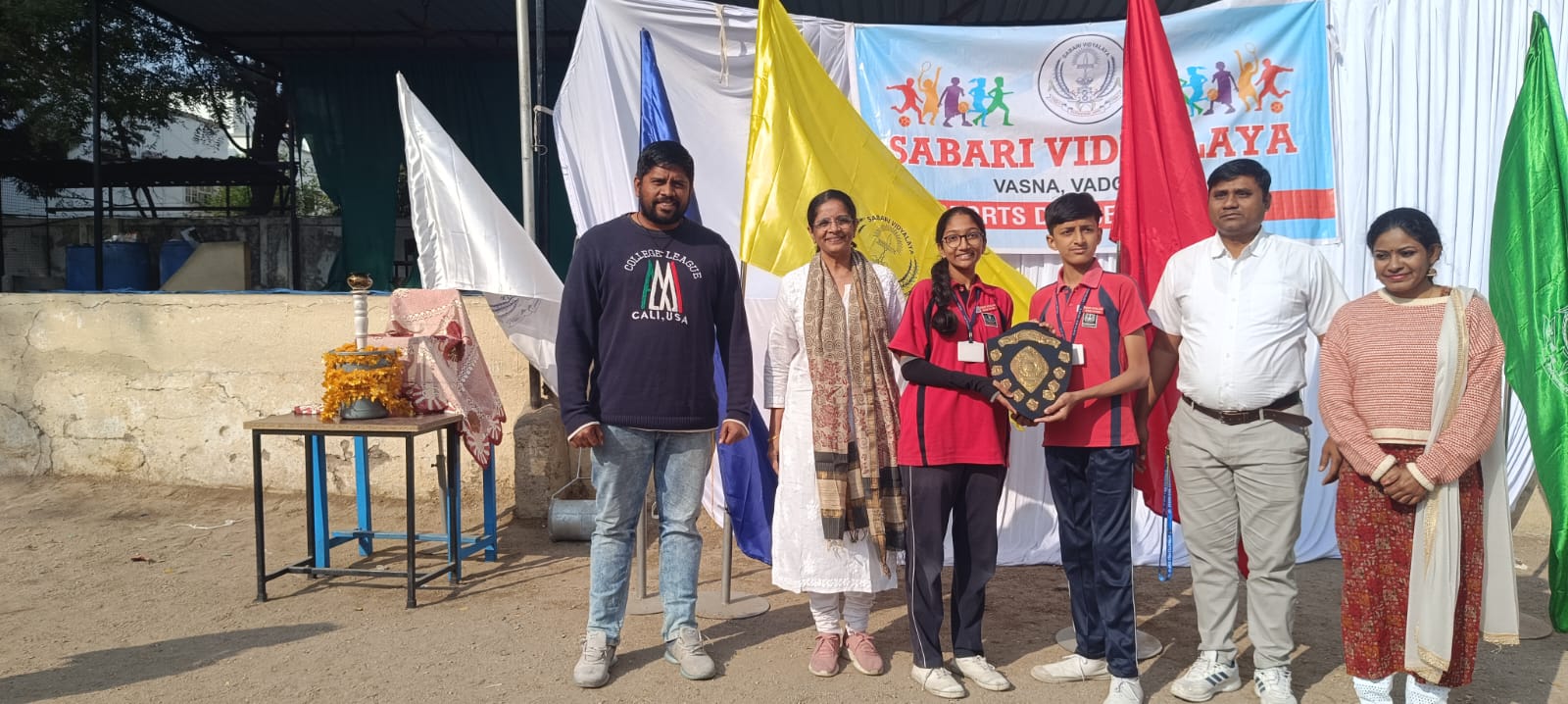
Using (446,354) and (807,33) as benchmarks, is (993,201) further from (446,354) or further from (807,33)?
(446,354)

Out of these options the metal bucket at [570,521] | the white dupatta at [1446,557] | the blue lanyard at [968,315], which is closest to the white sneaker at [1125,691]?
the white dupatta at [1446,557]

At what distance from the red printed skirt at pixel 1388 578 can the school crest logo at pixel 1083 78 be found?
2.21m

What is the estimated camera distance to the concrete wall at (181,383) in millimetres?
5531

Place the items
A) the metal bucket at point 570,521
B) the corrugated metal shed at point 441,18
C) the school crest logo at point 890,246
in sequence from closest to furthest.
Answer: the school crest logo at point 890,246 < the metal bucket at point 570,521 < the corrugated metal shed at point 441,18

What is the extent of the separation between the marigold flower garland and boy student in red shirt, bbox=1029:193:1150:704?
2.66 metres

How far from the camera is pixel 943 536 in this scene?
9.76 feet

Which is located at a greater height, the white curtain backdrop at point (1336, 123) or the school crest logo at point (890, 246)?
the white curtain backdrop at point (1336, 123)

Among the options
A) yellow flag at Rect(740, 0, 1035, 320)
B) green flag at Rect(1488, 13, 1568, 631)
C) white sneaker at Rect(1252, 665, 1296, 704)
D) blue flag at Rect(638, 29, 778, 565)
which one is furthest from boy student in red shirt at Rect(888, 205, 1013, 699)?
green flag at Rect(1488, 13, 1568, 631)

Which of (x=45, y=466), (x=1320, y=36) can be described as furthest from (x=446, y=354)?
(x=1320, y=36)

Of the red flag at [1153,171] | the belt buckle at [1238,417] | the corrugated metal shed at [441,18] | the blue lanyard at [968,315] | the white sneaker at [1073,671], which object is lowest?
the white sneaker at [1073,671]

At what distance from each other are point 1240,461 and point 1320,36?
246cm

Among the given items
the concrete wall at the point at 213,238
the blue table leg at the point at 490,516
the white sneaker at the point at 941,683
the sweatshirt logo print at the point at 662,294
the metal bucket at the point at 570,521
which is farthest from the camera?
the concrete wall at the point at 213,238

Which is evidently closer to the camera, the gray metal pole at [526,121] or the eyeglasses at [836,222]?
the eyeglasses at [836,222]

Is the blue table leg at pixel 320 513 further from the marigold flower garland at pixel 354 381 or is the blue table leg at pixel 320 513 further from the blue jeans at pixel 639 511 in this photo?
the blue jeans at pixel 639 511
